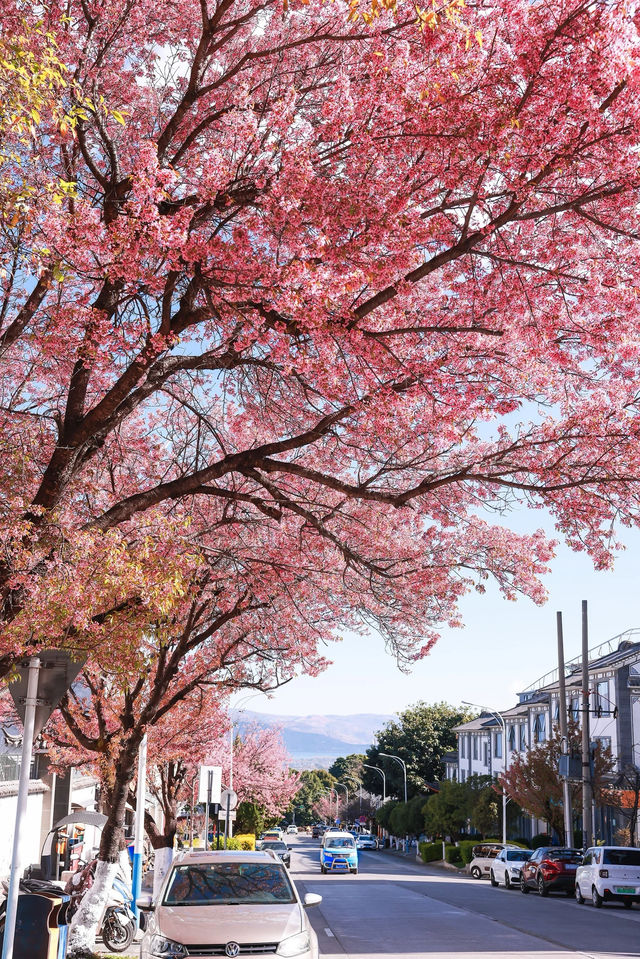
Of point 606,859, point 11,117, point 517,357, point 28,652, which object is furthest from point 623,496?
point 606,859

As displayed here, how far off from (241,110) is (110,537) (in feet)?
13.7

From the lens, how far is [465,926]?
62.6ft

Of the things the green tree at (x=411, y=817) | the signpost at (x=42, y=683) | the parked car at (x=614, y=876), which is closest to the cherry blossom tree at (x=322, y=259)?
the signpost at (x=42, y=683)

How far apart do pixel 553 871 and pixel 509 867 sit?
6665mm

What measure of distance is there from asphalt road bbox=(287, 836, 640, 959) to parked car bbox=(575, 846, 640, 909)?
16.6 inches

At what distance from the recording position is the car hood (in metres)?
8.70

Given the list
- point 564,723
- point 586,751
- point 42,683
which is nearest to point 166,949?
point 42,683

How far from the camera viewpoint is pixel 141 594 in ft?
30.0

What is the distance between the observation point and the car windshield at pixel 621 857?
27.0m

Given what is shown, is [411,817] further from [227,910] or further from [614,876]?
[227,910]

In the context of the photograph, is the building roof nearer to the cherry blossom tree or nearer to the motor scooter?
the motor scooter

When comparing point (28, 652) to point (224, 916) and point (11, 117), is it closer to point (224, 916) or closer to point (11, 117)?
point (224, 916)

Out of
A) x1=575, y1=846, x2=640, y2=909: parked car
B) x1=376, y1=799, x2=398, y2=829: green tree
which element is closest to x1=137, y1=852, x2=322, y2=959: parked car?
x1=575, y1=846, x2=640, y2=909: parked car

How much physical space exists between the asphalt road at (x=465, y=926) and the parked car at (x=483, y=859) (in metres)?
17.8
